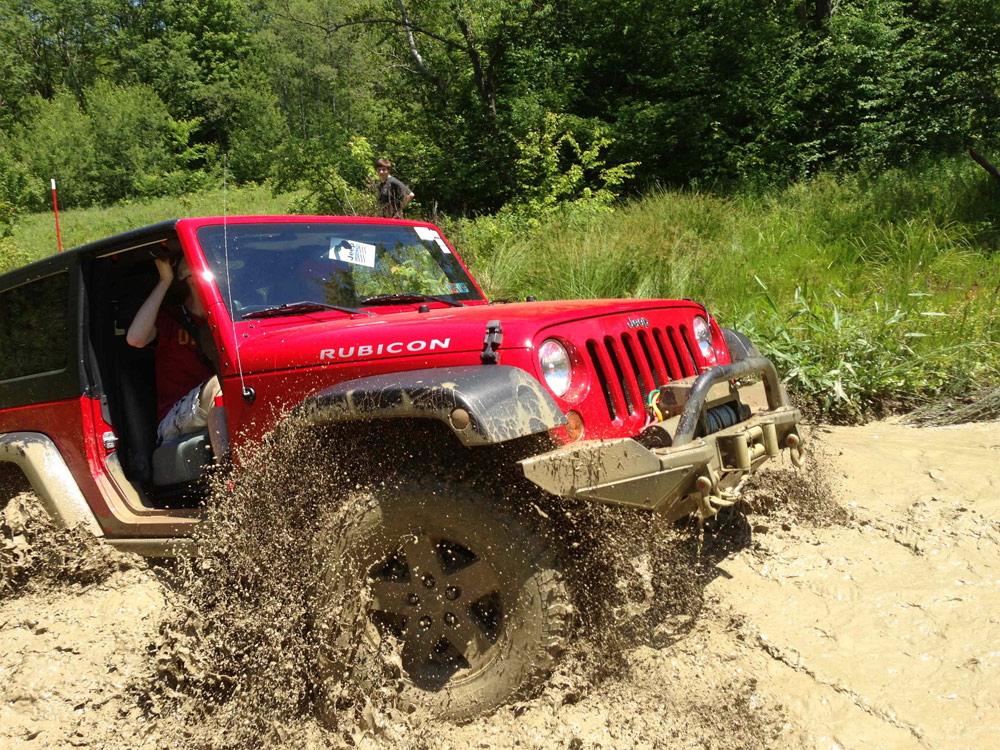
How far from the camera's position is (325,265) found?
3637 mm

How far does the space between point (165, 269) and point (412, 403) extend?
1649 millimetres

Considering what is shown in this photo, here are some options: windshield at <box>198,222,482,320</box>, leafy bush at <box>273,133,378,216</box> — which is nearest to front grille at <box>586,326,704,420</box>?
windshield at <box>198,222,482,320</box>

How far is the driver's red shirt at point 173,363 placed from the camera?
3.85 metres

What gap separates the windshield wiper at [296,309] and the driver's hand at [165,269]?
1.81 feet

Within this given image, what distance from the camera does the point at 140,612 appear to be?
355 cm

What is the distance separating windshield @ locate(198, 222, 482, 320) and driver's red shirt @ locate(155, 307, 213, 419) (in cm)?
67

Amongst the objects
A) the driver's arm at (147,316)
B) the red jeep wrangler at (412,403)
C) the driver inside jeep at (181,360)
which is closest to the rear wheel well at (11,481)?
the red jeep wrangler at (412,403)

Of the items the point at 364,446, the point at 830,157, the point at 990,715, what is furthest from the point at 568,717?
the point at 830,157

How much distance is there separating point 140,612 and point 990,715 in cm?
325

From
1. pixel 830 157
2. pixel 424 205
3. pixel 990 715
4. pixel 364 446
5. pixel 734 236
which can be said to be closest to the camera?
pixel 990 715

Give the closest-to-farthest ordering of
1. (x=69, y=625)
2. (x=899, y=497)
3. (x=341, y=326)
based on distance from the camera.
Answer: (x=341, y=326) < (x=69, y=625) < (x=899, y=497)

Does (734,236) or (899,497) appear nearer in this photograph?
(899,497)

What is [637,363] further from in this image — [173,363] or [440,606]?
[173,363]

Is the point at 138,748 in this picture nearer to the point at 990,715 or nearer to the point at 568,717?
the point at 568,717
